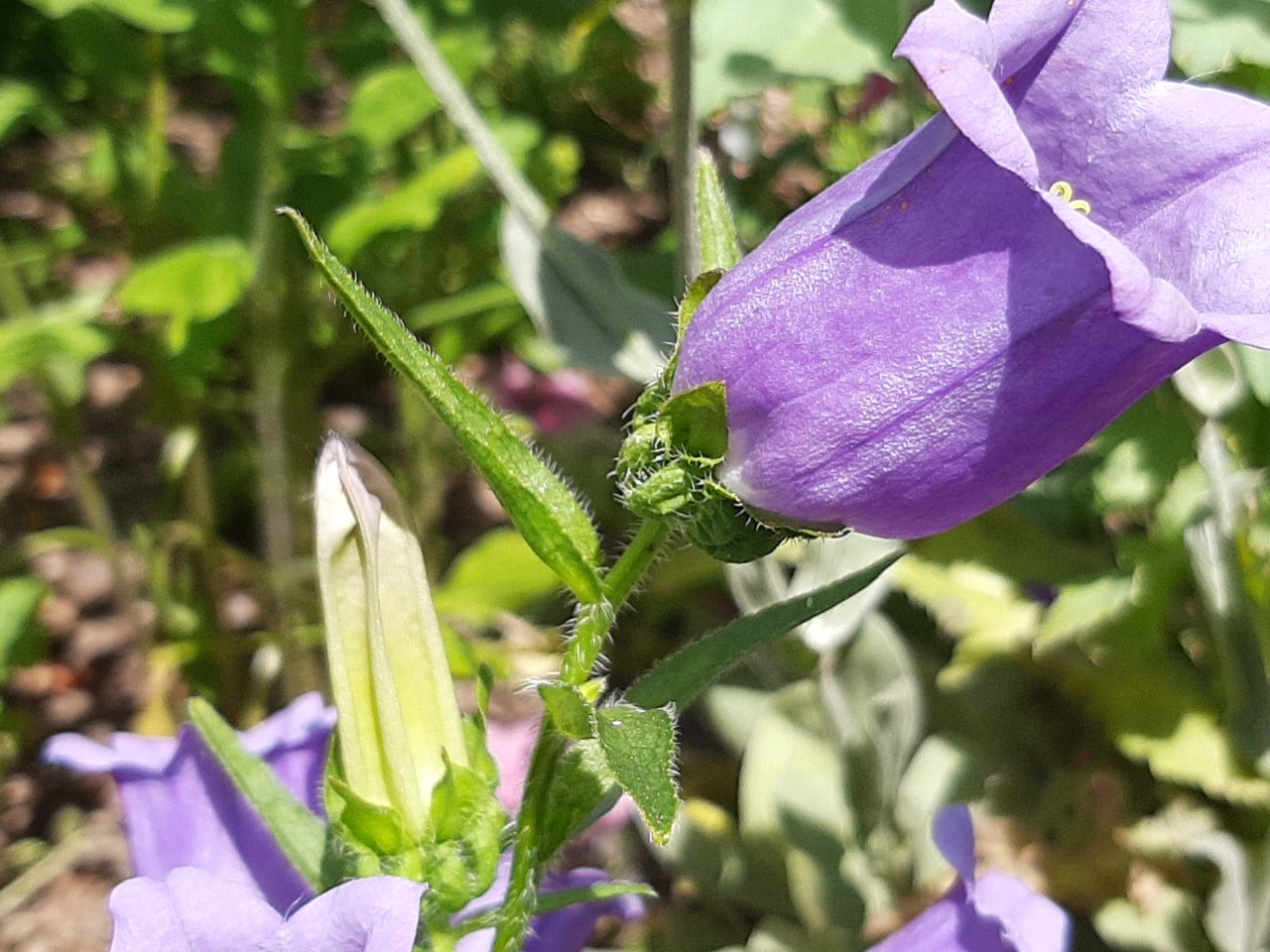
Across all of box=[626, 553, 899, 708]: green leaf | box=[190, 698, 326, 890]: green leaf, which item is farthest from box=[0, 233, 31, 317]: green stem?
box=[626, 553, 899, 708]: green leaf

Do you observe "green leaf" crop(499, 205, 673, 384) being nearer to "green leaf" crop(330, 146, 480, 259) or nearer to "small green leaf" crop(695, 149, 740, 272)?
"green leaf" crop(330, 146, 480, 259)

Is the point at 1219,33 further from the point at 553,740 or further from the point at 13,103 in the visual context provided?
the point at 13,103

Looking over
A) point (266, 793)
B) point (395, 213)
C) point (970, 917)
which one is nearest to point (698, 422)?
point (266, 793)

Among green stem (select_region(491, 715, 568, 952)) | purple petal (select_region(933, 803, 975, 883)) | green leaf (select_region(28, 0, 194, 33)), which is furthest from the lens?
green leaf (select_region(28, 0, 194, 33))

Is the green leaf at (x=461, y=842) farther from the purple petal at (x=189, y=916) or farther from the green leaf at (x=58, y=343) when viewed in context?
the green leaf at (x=58, y=343)

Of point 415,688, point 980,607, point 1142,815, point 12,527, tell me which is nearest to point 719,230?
point 415,688
